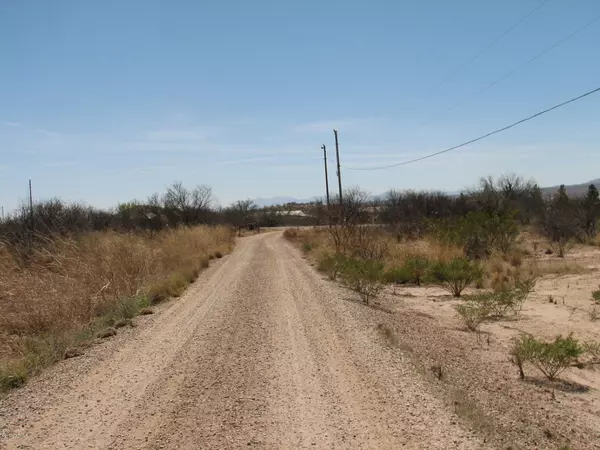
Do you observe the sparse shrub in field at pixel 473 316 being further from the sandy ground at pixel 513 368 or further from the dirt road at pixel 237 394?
the dirt road at pixel 237 394

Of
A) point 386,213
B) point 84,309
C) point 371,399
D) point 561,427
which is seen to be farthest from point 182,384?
point 386,213

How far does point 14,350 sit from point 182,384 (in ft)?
15.6

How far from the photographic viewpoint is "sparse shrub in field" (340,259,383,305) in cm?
1651

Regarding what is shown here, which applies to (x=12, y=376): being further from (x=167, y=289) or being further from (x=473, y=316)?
(x=473, y=316)

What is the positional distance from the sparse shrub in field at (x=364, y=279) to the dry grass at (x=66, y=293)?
17.9 ft

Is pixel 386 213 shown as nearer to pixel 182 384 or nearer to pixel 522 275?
pixel 522 275

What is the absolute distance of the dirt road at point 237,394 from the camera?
5531 millimetres

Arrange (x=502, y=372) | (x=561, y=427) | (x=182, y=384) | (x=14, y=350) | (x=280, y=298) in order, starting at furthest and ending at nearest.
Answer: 1. (x=280, y=298)
2. (x=14, y=350)
3. (x=502, y=372)
4. (x=182, y=384)
5. (x=561, y=427)

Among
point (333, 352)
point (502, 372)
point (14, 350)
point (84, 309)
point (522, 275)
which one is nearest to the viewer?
point (502, 372)

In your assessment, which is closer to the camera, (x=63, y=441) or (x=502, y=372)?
(x=63, y=441)

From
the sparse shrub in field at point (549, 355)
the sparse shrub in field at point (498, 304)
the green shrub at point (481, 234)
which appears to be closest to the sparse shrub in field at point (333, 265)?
the sparse shrub in field at point (498, 304)

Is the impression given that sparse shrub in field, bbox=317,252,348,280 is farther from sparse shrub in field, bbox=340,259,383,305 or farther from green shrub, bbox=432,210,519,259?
green shrub, bbox=432,210,519,259

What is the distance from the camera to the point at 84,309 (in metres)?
13.5

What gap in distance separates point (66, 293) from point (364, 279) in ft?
27.5
